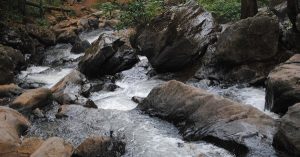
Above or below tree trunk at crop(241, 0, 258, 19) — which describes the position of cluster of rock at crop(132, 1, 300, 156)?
below

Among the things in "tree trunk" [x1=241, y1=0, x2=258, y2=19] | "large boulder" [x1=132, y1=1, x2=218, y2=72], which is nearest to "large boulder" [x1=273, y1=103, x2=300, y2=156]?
"large boulder" [x1=132, y1=1, x2=218, y2=72]

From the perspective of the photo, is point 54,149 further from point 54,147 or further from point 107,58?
point 107,58

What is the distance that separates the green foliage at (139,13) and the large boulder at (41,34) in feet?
15.0

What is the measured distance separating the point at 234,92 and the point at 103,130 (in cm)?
390

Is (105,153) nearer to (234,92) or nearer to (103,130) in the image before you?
(103,130)

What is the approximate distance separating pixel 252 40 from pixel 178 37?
2.56 metres

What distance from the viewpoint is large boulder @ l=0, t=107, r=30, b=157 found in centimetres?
780

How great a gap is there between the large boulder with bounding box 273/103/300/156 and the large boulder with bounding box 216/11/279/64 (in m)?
4.88

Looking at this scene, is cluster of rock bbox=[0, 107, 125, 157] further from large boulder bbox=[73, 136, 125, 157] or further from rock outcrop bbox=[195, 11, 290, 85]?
rock outcrop bbox=[195, 11, 290, 85]

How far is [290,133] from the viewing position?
6934 millimetres

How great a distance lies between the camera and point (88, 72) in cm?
1461

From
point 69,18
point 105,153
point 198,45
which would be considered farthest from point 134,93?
point 69,18

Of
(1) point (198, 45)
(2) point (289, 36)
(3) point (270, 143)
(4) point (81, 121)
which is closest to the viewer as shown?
(3) point (270, 143)

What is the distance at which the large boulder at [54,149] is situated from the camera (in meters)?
7.40
